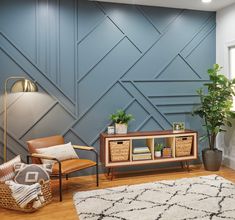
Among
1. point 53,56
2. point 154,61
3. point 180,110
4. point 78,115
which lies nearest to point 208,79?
point 180,110

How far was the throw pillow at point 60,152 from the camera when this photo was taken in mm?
3502

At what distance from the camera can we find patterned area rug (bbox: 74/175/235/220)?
277 cm

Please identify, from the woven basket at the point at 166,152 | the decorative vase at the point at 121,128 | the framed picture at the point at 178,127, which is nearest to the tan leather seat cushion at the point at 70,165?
the decorative vase at the point at 121,128

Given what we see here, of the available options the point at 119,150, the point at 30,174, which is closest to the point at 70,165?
the point at 30,174

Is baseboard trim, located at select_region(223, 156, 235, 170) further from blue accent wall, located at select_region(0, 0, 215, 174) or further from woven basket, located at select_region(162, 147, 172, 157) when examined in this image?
woven basket, located at select_region(162, 147, 172, 157)

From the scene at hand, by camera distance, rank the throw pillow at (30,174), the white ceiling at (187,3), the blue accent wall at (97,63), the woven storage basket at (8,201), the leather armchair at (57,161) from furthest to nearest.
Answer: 1. the white ceiling at (187,3)
2. the blue accent wall at (97,63)
3. the leather armchair at (57,161)
4. the throw pillow at (30,174)
5. the woven storage basket at (8,201)

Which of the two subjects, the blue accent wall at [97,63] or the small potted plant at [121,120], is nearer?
the blue accent wall at [97,63]

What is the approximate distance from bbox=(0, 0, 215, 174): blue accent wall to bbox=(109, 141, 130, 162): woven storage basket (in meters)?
0.42

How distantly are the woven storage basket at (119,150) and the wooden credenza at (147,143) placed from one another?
34 millimetres

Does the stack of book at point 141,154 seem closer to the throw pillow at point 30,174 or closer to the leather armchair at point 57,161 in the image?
the leather armchair at point 57,161

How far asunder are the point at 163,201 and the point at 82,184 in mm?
1256

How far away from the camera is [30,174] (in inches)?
120

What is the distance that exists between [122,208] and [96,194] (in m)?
0.53

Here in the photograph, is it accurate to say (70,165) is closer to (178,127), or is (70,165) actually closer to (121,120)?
(121,120)
